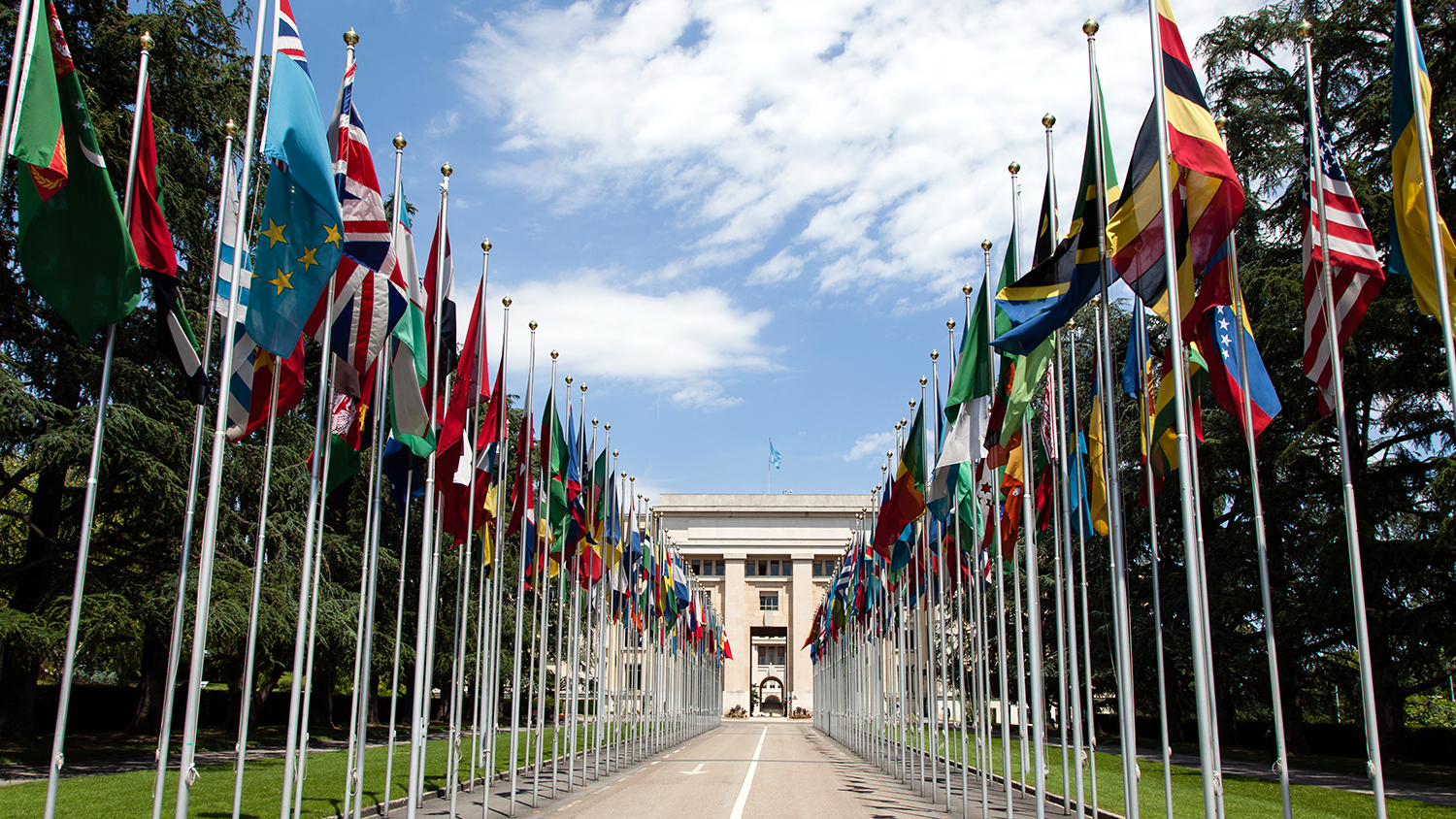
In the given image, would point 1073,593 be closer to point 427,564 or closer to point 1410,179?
point 1410,179

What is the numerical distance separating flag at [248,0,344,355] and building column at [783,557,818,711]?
8242 cm

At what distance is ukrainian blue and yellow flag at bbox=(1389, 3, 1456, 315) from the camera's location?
823cm

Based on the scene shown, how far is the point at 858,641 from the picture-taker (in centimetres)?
4384

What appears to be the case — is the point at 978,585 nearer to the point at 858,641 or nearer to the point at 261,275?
the point at 261,275

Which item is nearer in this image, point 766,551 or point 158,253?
point 158,253

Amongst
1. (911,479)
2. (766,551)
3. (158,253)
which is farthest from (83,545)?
(766,551)

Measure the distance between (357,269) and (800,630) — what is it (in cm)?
8326

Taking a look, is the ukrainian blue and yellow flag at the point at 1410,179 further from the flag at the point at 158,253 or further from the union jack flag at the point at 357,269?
the flag at the point at 158,253

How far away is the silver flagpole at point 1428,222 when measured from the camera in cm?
770

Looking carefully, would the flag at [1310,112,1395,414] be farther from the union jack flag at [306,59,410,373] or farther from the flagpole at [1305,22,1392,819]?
the union jack flag at [306,59,410,373]

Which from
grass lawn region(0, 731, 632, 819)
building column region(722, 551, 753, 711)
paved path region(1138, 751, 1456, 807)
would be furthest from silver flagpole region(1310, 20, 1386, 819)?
building column region(722, 551, 753, 711)

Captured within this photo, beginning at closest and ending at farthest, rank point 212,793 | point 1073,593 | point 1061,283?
point 1061,283, point 1073,593, point 212,793

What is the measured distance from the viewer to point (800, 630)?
9094cm

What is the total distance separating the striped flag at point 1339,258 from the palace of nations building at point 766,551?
3240 inches
